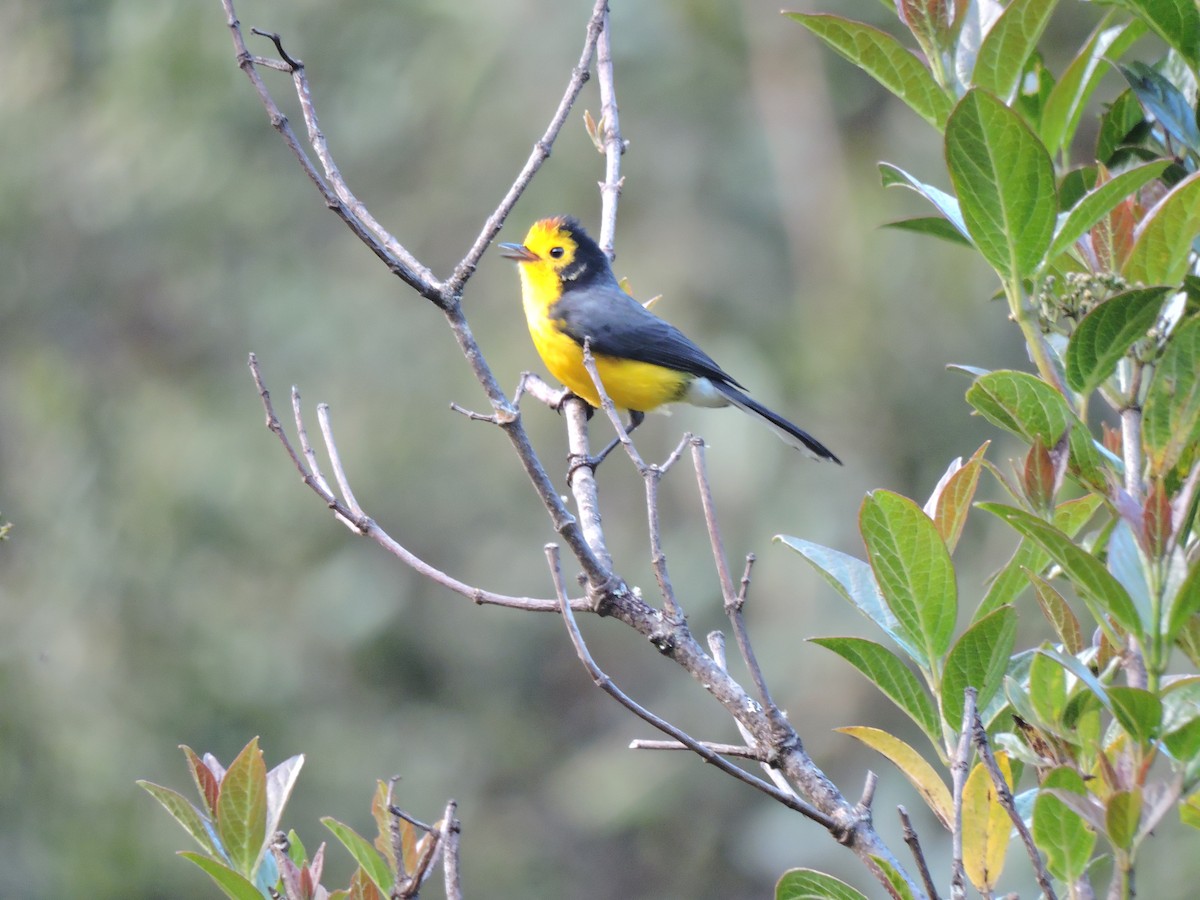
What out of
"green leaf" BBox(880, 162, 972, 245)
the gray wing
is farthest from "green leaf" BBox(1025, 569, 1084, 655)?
the gray wing

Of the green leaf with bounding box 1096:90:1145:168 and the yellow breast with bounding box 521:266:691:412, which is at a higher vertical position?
the yellow breast with bounding box 521:266:691:412

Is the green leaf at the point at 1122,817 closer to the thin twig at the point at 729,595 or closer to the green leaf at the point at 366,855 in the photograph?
the thin twig at the point at 729,595

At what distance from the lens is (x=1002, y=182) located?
1677mm

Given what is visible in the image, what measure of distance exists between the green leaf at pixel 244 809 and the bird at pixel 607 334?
10.3 feet

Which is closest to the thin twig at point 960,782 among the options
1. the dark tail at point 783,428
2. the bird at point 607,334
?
the dark tail at point 783,428

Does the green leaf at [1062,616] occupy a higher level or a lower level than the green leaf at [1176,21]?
lower

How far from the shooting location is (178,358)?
11.0 metres

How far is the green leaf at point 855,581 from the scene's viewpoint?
171 cm

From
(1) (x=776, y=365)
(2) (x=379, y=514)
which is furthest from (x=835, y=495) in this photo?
(2) (x=379, y=514)

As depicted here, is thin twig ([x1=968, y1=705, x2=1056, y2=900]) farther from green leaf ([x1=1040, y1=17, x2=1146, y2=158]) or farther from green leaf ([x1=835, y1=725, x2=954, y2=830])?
green leaf ([x1=1040, y1=17, x2=1146, y2=158])

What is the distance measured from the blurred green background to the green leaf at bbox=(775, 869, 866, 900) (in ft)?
20.7

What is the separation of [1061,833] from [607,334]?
12.3 feet

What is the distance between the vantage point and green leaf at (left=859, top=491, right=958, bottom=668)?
63.2 inches

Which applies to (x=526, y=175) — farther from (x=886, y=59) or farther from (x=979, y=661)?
(x=979, y=661)
